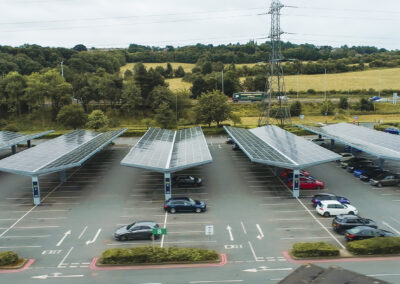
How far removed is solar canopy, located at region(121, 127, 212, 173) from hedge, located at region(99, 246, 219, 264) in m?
10.5

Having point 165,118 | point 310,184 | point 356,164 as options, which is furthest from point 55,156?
point 165,118

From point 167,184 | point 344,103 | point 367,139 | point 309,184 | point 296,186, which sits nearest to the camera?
point 167,184

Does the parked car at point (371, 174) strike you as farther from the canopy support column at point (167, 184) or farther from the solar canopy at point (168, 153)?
the canopy support column at point (167, 184)

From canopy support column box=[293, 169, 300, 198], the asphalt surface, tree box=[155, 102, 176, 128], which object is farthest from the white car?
tree box=[155, 102, 176, 128]

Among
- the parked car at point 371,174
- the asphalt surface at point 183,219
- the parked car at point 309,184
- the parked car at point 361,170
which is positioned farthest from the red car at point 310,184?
the parked car at point 361,170

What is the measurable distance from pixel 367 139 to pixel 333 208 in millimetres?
21180

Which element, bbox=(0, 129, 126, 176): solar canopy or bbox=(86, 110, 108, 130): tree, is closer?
bbox=(0, 129, 126, 176): solar canopy

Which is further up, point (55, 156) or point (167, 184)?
point (55, 156)

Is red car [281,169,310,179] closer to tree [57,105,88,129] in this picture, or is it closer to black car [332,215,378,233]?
black car [332,215,378,233]

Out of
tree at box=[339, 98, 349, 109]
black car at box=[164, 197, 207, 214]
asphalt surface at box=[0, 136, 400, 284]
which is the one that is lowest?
asphalt surface at box=[0, 136, 400, 284]

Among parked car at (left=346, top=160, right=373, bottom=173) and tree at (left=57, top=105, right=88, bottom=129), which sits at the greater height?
tree at (left=57, top=105, right=88, bottom=129)

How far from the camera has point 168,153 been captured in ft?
124

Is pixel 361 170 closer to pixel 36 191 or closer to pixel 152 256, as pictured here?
pixel 152 256

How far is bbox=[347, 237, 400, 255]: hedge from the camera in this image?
21.5m
